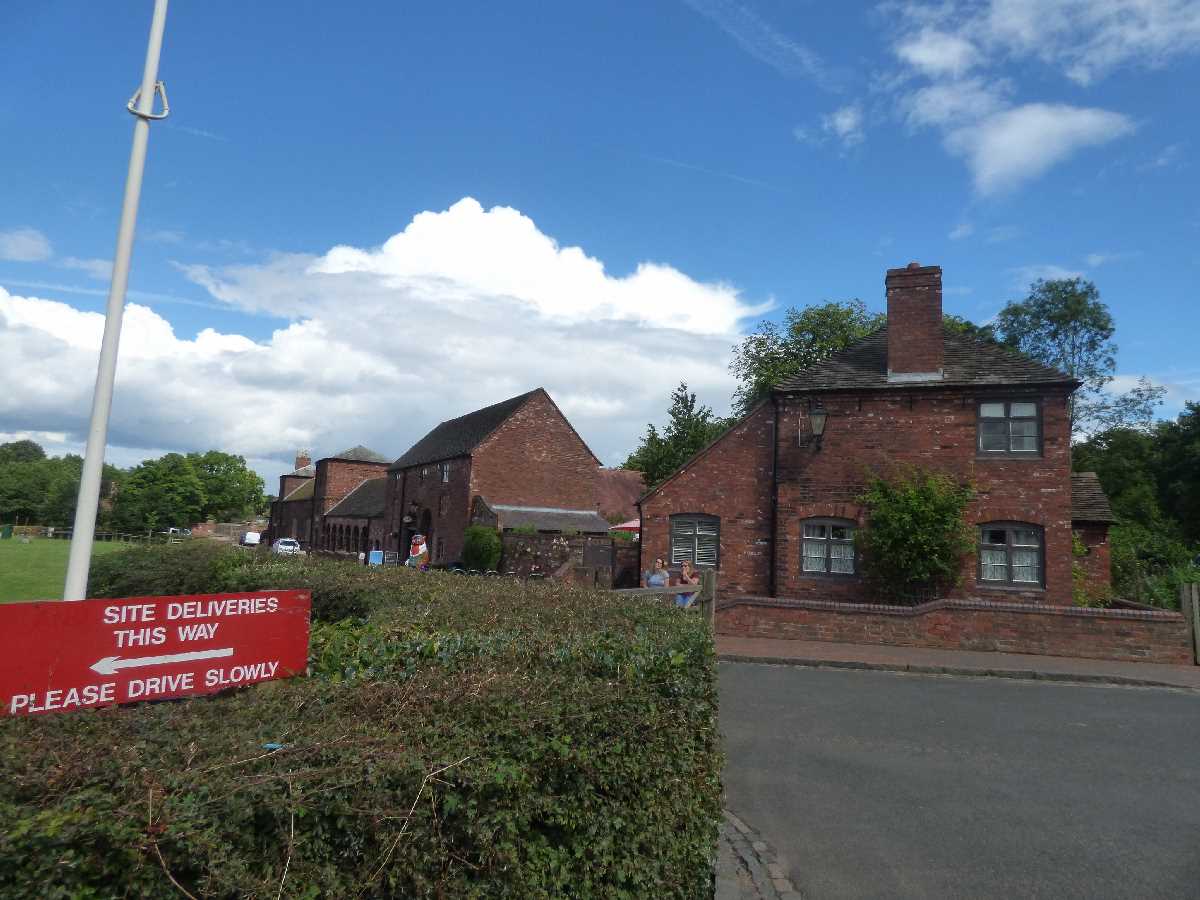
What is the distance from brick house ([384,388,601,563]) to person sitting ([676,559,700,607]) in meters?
15.5

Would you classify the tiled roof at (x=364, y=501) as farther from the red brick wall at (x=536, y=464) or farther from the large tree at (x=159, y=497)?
the large tree at (x=159, y=497)

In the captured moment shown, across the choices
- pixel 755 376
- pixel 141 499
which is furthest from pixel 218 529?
pixel 755 376

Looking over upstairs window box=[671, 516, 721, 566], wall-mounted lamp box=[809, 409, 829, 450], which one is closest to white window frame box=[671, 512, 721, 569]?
upstairs window box=[671, 516, 721, 566]

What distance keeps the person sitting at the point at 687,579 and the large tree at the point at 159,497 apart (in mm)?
97845

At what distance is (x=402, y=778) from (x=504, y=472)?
35961mm

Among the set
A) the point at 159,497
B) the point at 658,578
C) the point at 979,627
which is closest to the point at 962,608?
the point at 979,627

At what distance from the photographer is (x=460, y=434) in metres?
43.6

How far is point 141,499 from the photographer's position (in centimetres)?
10312

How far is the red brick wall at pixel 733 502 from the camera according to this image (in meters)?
21.3

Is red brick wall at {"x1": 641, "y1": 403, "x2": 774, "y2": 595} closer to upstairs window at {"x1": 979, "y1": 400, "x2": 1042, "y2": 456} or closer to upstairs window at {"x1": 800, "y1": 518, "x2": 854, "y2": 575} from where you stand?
upstairs window at {"x1": 800, "y1": 518, "x2": 854, "y2": 575}

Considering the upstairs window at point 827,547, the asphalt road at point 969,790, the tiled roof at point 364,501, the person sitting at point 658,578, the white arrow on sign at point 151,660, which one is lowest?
the asphalt road at point 969,790

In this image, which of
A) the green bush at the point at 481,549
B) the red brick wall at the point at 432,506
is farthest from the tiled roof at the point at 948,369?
the red brick wall at the point at 432,506

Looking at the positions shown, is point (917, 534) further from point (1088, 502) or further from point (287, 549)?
point (287, 549)

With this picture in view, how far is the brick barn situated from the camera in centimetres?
3759
